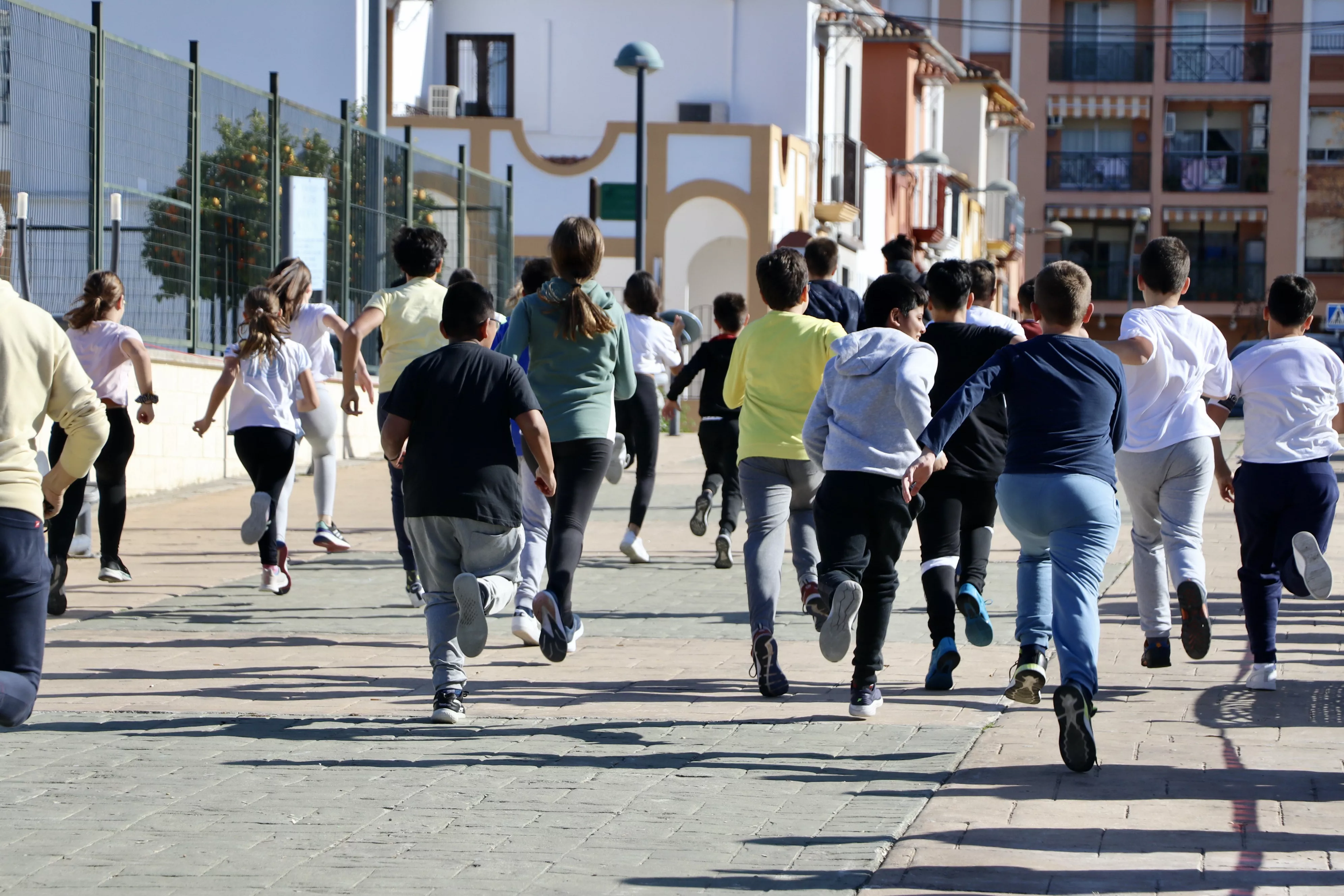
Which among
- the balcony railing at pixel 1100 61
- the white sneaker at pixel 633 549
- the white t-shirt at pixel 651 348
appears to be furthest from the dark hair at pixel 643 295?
the balcony railing at pixel 1100 61

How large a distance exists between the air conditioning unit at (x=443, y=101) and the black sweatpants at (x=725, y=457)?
22172 millimetres

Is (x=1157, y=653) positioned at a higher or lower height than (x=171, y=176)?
lower

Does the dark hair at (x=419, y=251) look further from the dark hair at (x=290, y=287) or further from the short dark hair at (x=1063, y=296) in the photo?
the short dark hair at (x=1063, y=296)

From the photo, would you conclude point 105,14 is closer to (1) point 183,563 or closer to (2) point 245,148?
(2) point 245,148

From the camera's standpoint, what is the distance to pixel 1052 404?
6.13 meters

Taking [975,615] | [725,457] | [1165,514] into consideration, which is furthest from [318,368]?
[1165,514]

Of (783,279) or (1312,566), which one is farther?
(783,279)

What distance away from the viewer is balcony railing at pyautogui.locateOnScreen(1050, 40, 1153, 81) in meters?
65.5

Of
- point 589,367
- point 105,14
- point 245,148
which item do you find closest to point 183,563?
point 589,367

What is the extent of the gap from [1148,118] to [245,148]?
2136 inches

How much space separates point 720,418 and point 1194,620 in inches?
184

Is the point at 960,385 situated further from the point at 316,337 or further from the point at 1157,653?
the point at 316,337

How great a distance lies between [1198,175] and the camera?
6600 centimetres

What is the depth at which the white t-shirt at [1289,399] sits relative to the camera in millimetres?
7395
